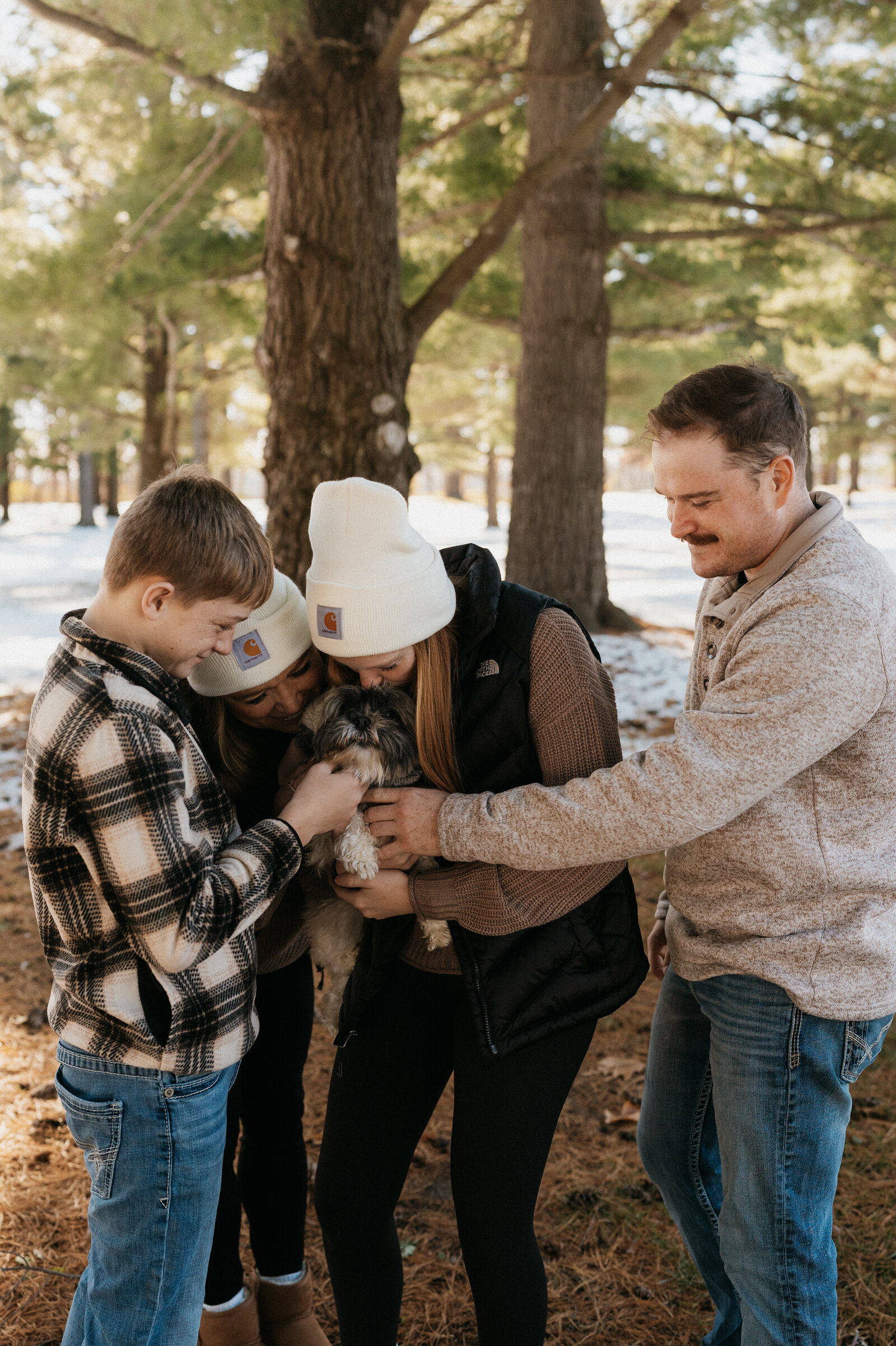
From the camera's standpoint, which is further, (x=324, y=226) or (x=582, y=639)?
(x=324, y=226)

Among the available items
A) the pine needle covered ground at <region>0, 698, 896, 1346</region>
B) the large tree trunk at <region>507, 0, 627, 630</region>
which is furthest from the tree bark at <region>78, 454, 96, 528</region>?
the pine needle covered ground at <region>0, 698, 896, 1346</region>

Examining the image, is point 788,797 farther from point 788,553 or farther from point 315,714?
point 315,714

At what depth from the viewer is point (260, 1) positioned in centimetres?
410

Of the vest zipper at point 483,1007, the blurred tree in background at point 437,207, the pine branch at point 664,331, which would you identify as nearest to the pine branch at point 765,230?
the blurred tree in background at point 437,207

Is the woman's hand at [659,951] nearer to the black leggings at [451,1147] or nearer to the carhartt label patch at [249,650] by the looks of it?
the black leggings at [451,1147]

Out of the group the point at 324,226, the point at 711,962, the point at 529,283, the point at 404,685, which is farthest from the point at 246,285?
the point at 711,962

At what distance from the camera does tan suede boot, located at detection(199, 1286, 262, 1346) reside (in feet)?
7.78

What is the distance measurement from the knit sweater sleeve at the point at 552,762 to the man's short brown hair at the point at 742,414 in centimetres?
50

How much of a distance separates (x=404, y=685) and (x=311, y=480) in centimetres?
276

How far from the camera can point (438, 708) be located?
217 cm

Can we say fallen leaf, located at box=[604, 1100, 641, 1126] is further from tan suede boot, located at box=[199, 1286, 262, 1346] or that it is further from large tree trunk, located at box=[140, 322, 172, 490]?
large tree trunk, located at box=[140, 322, 172, 490]

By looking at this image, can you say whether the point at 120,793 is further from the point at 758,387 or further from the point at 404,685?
the point at 758,387

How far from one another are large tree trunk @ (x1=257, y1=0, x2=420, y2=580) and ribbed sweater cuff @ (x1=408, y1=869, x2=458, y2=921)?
9.72 ft

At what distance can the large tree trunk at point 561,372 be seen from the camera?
9.66 meters
